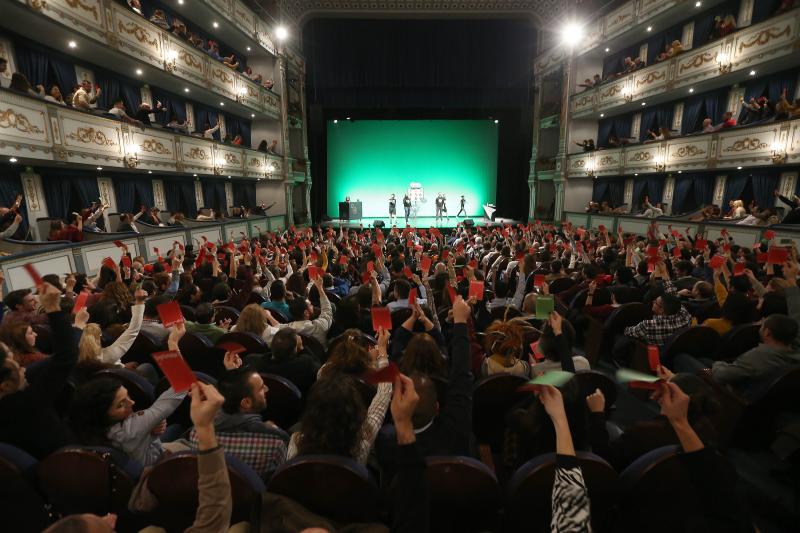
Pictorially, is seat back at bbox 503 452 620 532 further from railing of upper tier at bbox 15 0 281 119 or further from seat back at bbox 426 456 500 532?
railing of upper tier at bbox 15 0 281 119

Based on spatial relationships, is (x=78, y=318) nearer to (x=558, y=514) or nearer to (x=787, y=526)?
(x=558, y=514)

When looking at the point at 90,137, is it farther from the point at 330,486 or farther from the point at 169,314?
the point at 330,486

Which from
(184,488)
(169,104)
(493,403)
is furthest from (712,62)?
(169,104)

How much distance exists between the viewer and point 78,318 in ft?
8.17

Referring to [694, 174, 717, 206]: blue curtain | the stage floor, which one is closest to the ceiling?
the stage floor

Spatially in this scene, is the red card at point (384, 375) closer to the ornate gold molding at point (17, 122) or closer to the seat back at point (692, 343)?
the seat back at point (692, 343)

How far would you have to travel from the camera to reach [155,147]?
32.7 feet

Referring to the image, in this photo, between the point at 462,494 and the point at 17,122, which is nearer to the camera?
the point at 462,494

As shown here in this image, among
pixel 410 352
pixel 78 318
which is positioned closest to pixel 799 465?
pixel 410 352

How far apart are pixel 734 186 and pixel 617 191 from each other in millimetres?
4673

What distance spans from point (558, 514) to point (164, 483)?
142cm

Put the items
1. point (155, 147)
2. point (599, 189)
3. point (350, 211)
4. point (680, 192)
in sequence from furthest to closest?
1. point (350, 211)
2. point (599, 189)
3. point (680, 192)
4. point (155, 147)

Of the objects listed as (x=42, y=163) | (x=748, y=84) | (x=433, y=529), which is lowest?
(x=433, y=529)

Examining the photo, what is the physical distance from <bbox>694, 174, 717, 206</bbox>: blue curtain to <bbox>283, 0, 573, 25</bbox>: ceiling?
9.32m
